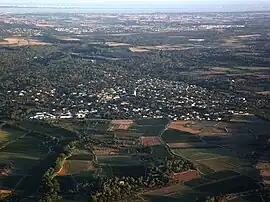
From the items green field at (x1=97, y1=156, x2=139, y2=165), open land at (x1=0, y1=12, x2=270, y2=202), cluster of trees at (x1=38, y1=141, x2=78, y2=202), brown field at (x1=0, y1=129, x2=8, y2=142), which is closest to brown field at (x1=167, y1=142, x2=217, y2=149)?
open land at (x1=0, y1=12, x2=270, y2=202)

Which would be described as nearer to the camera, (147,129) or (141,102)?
(147,129)

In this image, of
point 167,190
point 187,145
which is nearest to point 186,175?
point 167,190

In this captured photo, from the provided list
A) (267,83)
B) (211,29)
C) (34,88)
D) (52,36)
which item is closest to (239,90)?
(267,83)

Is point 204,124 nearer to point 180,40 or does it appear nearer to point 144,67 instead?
point 144,67

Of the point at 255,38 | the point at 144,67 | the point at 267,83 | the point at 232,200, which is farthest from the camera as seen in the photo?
the point at 255,38

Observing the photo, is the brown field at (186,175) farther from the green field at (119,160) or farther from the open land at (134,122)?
the green field at (119,160)

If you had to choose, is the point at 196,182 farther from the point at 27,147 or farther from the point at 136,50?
the point at 136,50

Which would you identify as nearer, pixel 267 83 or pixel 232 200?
pixel 232 200
